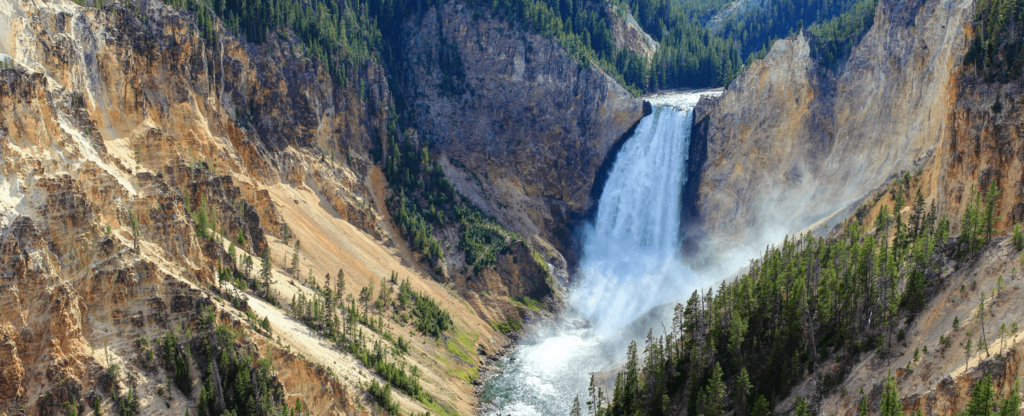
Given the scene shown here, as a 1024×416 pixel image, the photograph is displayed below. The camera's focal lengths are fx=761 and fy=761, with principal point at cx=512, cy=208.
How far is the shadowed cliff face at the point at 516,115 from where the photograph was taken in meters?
150

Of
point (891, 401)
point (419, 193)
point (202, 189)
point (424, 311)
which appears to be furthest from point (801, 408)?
point (419, 193)

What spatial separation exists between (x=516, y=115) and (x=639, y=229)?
1340 inches

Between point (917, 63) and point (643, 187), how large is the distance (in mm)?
56824

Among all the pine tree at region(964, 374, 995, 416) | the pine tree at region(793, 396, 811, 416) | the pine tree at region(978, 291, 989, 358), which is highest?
the pine tree at region(978, 291, 989, 358)

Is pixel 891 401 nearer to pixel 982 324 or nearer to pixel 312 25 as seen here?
pixel 982 324

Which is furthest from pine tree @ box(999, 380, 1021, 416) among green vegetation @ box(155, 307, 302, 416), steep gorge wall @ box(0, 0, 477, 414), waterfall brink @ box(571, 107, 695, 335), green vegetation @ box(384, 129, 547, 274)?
green vegetation @ box(384, 129, 547, 274)

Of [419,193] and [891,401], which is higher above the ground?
[891,401]

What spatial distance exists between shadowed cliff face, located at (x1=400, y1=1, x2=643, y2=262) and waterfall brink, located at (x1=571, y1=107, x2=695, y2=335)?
15.8 feet

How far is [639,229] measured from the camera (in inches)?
5763

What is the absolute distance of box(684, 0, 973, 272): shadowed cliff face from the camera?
99875mm

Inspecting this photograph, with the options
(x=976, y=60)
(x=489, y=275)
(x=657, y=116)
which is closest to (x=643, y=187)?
(x=657, y=116)

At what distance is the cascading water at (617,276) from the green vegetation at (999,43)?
5766 cm

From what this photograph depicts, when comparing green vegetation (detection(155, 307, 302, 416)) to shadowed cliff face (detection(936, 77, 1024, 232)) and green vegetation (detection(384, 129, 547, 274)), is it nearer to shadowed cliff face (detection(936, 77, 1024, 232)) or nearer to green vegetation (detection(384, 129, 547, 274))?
green vegetation (detection(384, 129, 547, 274))

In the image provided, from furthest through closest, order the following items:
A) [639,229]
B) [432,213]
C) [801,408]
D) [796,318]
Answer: [639,229] < [432,213] < [796,318] < [801,408]
